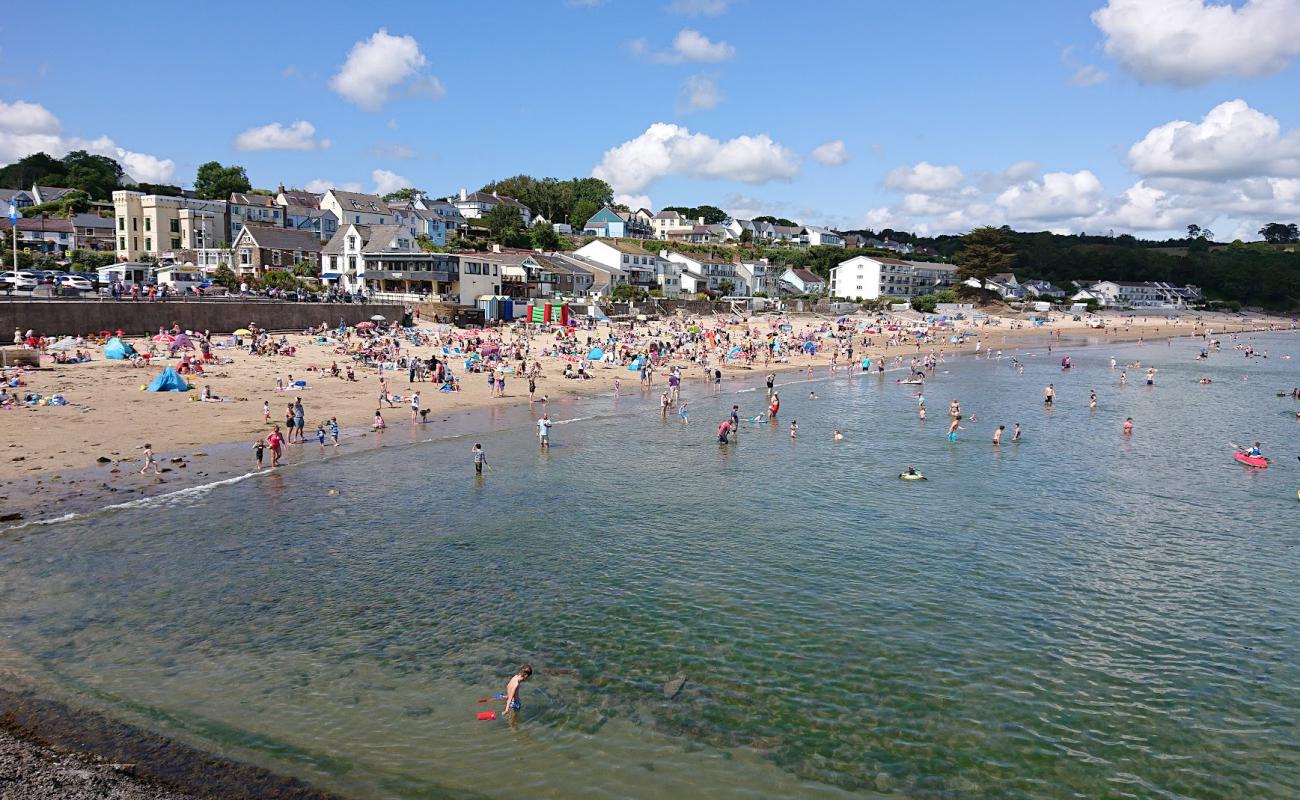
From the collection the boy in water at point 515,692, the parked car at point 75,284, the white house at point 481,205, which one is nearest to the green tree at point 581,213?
the white house at point 481,205

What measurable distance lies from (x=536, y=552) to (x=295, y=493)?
890cm

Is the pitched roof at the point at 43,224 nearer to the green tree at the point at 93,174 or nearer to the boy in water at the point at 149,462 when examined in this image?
the green tree at the point at 93,174

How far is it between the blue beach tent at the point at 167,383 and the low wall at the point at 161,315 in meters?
12.5

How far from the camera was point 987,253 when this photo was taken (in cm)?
12056

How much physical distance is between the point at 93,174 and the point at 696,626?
418ft

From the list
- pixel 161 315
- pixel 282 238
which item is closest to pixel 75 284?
pixel 161 315

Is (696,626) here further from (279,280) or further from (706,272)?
(706,272)

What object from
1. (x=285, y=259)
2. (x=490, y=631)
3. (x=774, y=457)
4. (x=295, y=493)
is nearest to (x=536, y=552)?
(x=490, y=631)

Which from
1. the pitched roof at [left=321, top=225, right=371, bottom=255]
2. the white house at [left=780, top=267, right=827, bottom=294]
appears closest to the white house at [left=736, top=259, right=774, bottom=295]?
the white house at [left=780, top=267, right=827, bottom=294]

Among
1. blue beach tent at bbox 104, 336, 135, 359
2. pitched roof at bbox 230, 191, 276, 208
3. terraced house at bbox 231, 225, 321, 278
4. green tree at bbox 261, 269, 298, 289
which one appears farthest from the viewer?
pitched roof at bbox 230, 191, 276, 208

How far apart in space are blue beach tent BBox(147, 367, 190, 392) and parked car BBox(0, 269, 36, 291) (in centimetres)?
2222

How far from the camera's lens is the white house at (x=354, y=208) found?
98.0 m

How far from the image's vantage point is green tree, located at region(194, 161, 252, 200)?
115m

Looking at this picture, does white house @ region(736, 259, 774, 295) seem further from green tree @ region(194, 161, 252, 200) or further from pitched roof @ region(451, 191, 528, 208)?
green tree @ region(194, 161, 252, 200)
